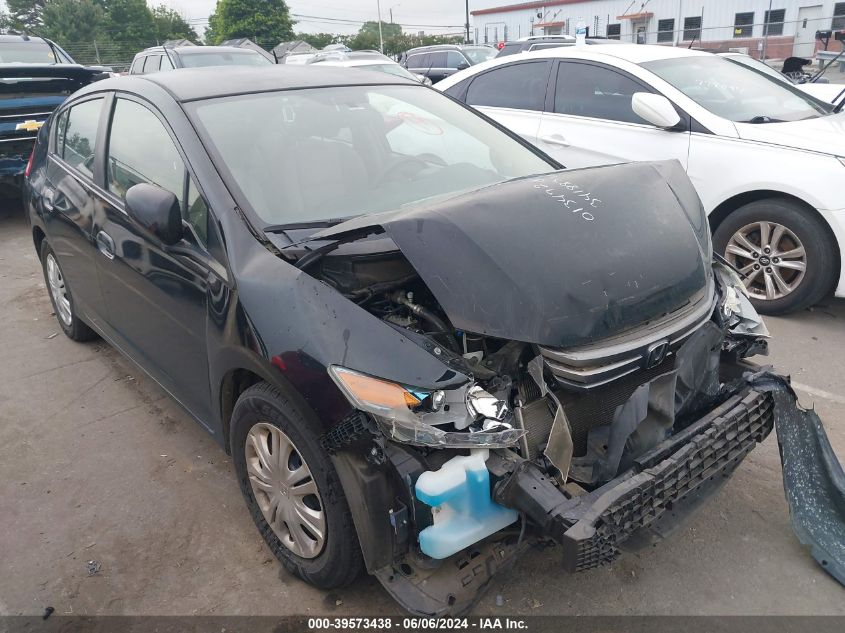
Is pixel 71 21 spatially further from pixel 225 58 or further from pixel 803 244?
pixel 803 244

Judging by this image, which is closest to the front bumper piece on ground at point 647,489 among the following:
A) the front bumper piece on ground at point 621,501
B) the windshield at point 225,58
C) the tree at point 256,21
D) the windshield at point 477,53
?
the front bumper piece on ground at point 621,501

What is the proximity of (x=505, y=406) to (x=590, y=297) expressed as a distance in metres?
0.46

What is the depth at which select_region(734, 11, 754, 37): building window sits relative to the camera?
134 ft

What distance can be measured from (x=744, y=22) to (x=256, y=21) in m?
41.7

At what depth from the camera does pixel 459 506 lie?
1882 mm

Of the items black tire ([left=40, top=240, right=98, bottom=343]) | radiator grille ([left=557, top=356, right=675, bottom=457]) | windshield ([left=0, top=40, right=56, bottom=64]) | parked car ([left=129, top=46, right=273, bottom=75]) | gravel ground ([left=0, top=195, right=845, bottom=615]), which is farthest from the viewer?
parked car ([left=129, top=46, right=273, bottom=75])

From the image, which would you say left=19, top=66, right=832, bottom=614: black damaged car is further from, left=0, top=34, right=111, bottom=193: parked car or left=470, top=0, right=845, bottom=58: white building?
left=470, top=0, right=845, bottom=58: white building

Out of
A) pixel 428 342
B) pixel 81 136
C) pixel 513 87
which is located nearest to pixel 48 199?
pixel 81 136

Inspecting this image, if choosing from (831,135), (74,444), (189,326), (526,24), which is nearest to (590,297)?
(189,326)

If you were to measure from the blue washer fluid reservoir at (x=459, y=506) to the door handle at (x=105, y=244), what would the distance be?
213 cm

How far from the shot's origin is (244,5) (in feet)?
204

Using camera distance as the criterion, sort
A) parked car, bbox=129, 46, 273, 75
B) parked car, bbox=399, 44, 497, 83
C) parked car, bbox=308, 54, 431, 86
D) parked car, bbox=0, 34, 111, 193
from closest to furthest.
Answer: parked car, bbox=0, 34, 111, 193, parked car, bbox=129, 46, 273, 75, parked car, bbox=308, 54, 431, 86, parked car, bbox=399, 44, 497, 83

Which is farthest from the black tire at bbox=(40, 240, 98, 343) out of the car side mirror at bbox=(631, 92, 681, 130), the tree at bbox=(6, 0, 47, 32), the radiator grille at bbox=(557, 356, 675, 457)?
the tree at bbox=(6, 0, 47, 32)

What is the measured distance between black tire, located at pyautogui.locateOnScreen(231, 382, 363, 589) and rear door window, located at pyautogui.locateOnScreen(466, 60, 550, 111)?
435 centimetres
